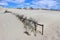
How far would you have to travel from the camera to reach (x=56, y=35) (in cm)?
1027

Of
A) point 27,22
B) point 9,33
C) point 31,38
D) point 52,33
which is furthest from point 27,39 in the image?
point 27,22

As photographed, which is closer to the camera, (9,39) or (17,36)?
(9,39)

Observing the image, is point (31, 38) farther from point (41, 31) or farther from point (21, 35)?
point (41, 31)

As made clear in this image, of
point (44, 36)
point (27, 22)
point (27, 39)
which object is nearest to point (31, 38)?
point (27, 39)

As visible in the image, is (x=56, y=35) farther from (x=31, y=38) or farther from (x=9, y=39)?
(x=9, y=39)

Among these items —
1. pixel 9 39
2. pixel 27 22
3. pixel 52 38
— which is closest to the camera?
pixel 9 39

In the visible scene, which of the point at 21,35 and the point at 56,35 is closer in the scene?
the point at 21,35

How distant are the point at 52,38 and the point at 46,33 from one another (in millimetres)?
847

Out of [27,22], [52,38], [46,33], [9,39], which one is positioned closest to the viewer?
[9,39]

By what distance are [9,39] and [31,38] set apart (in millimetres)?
1433

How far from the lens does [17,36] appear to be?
29.0ft

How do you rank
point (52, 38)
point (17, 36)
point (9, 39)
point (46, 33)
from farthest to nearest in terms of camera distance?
point (46, 33) < point (52, 38) < point (17, 36) < point (9, 39)

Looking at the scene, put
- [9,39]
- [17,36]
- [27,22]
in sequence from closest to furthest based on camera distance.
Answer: [9,39] < [17,36] < [27,22]

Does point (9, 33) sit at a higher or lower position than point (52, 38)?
higher
